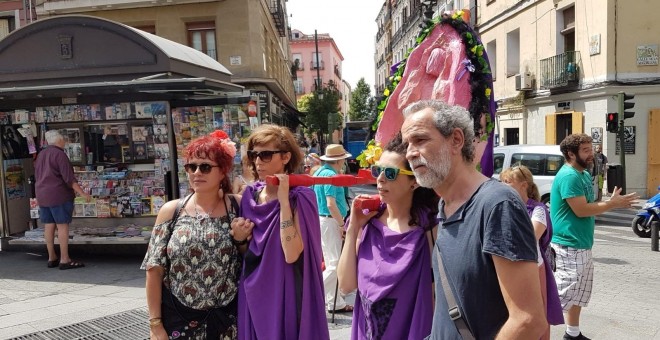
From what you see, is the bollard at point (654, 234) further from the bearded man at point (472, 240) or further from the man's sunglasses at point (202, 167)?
the man's sunglasses at point (202, 167)

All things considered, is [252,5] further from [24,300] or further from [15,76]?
[24,300]

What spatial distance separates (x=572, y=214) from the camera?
425cm

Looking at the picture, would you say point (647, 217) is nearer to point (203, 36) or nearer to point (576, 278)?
point (576, 278)

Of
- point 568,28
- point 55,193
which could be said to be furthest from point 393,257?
point 568,28

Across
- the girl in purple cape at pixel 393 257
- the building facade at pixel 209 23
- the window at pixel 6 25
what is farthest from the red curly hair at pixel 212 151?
the window at pixel 6 25

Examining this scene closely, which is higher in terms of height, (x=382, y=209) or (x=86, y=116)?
(x=86, y=116)

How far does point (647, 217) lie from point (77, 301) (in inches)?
372

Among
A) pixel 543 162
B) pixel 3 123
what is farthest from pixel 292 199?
pixel 543 162

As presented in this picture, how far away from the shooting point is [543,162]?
10.9 metres

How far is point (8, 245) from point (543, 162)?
10256mm

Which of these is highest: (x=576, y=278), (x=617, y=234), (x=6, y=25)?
(x=6, y=25)

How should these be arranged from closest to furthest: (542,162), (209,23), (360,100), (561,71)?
(542,162) → (561,71) → (209,23) → (360,100)

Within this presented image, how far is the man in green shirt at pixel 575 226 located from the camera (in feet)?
13.7

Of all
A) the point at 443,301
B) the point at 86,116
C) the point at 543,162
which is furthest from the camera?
the point at 543,162
